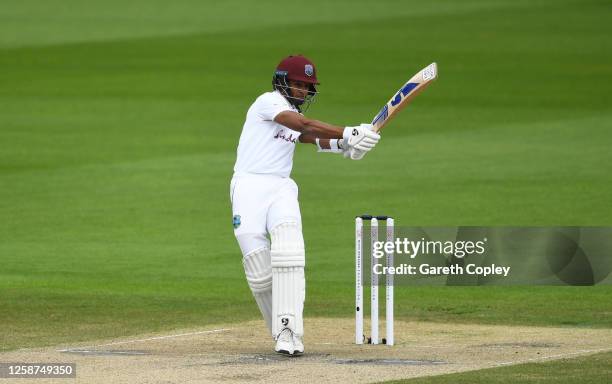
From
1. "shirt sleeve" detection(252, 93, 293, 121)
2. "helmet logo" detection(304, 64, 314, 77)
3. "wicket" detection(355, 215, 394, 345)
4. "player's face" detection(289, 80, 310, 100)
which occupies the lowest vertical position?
"wicket" detection(355, 215, 394, 345)

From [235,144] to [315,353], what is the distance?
15.8 m

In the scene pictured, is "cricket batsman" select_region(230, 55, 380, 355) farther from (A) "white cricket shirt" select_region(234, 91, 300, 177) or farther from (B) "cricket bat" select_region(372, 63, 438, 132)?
(B) "cricket bat" select_region(372, 63, 438, 132)

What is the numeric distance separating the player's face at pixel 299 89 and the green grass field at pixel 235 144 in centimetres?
245

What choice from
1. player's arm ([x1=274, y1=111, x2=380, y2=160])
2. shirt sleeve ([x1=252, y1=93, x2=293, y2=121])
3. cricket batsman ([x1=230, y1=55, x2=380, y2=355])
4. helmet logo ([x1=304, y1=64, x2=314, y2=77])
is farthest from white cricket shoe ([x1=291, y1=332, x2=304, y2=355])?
helmet logo ([x1=304, y1=64, x2=314, y2=77])

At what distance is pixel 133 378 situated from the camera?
30.7ft

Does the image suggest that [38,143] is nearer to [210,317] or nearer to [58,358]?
[210,317]

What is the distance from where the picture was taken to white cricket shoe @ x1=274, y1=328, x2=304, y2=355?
10.3 meters

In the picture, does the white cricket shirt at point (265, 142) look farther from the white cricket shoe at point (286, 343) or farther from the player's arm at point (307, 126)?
the white cricket shoe at point (286, 343)

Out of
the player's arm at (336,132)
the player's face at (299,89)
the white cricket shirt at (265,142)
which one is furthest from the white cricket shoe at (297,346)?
the player's face at (299,89)

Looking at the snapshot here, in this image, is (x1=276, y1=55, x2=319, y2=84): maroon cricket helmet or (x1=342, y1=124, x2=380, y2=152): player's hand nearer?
(x1=342, y1=124, x2=380, y2=152): player's hand

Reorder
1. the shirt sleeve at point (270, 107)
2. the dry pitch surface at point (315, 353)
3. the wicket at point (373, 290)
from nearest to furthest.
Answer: the dry pitch surface at point (315, 353)
the shirt sleeve at point (270, 107)
the wicket at point (373, 290)

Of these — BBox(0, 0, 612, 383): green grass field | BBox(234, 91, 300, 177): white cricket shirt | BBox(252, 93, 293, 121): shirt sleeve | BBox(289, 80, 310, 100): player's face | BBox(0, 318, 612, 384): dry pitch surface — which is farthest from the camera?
BBox(0, 0, 612, 383): green grass field

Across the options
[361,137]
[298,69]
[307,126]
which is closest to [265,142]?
[307,126]

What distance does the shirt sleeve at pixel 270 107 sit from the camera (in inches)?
413
